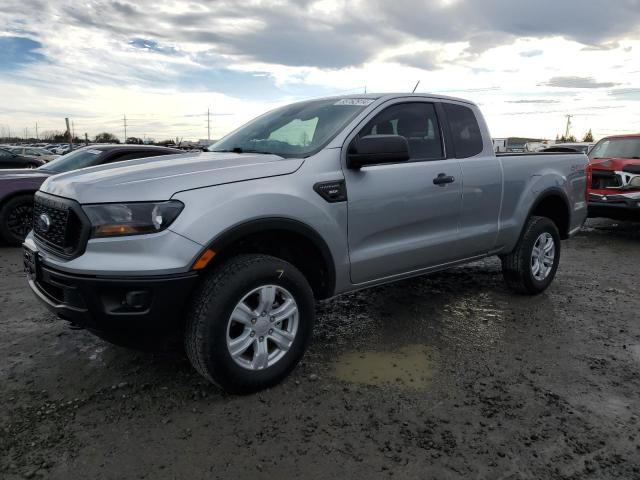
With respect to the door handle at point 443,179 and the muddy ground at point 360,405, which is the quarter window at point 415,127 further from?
the muddy ground at point 360,405

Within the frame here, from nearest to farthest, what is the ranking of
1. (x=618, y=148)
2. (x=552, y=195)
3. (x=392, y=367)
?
1. (x=392, y=367)
2. (x=552, y=195)
3. (x=618, y=148)

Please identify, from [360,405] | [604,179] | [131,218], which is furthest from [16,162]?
[604,179]

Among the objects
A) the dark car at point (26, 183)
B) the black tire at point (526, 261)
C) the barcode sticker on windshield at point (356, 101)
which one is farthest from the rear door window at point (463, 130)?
the dark car at point (26, 183)

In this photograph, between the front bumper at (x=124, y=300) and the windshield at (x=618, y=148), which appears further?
the windshield at (x=618, y=148)

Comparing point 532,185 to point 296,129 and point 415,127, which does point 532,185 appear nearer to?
point 415,127

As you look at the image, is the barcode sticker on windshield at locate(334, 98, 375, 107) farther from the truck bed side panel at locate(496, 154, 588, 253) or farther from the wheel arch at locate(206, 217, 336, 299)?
the truck bed side panel at locate(496, 154, 588, 253)

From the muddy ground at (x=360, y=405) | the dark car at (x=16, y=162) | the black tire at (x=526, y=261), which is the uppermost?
the dark car at (x=16, y=162)

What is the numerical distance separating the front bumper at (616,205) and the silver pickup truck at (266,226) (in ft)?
16.0

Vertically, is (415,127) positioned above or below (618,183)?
above

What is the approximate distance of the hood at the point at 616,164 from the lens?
8297 mm

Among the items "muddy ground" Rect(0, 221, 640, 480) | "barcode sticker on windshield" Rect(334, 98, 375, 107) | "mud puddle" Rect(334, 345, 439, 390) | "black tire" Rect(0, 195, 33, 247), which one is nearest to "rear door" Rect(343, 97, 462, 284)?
"barcode sticker on windshield" Rect(334, 98, 375, 107)

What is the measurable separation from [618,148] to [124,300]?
926 cm

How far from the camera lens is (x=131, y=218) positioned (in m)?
2.67

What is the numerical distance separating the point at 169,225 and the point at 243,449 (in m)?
1.18
